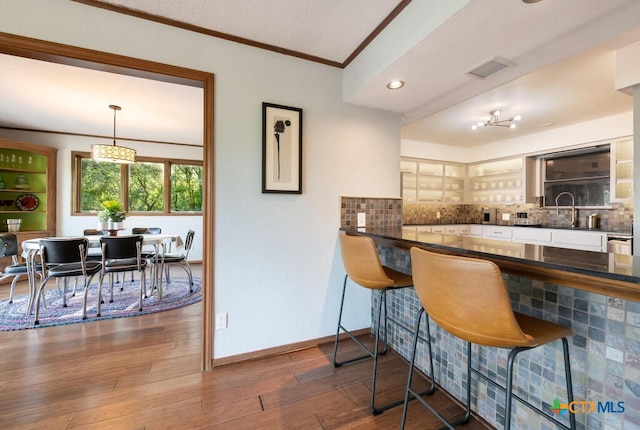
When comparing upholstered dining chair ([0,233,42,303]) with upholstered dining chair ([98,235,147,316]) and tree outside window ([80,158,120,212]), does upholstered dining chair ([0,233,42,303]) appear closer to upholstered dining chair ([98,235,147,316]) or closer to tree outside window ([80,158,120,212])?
upholstered dining chair ([98,235,147,316])

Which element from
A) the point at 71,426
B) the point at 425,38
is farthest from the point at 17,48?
the point at 425,38

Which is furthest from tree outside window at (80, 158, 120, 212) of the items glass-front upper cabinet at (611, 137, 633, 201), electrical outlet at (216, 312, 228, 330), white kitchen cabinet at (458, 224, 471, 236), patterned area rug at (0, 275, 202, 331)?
glass-front upper cabinet at (611, 137, 633, 201)

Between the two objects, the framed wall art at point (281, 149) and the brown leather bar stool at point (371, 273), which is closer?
the brown leather bar stool at point (371, 273)

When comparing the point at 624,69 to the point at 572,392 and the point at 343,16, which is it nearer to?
the point at 343,16

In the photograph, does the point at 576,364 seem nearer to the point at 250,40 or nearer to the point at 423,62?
the point at 423,62

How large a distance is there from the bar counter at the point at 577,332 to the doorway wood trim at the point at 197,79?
4.55 ft

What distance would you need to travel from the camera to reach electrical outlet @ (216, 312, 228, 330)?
6.44ft

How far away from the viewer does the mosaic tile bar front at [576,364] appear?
979 millimetres

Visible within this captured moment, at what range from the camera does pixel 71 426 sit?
4.64ft

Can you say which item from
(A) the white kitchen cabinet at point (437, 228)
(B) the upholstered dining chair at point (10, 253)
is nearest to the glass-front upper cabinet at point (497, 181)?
(A) the white kitchen cabinet at point (437, 228)

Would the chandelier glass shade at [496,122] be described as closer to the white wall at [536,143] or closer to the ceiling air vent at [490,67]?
the white wall at [536,143]

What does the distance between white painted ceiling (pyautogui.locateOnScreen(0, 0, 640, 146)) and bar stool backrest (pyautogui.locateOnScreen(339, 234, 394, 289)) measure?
119 centimetres

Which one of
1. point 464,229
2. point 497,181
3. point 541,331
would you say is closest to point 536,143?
point 497,181

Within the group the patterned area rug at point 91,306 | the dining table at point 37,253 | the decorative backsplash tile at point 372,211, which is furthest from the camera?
the dining table at point 37,253
